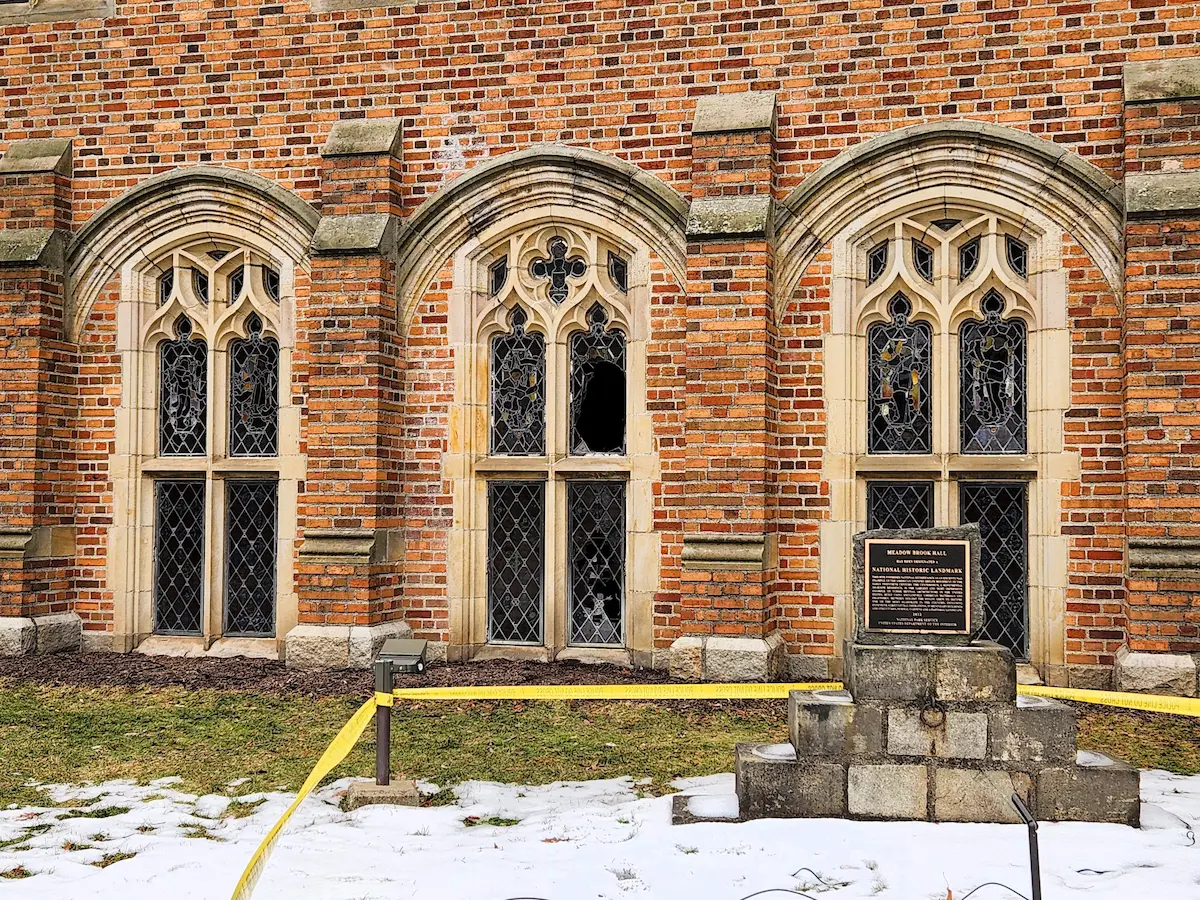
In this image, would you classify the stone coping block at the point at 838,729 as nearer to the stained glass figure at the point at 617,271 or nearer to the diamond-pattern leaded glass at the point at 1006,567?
the diamond-pattern leaded glass at the point at 1006,567

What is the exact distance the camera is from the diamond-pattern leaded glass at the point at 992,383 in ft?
28.1

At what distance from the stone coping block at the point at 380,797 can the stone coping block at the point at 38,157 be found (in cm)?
690

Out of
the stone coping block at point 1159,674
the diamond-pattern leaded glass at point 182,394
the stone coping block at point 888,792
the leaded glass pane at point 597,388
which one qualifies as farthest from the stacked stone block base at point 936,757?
the diamond-pattern leaded glass at point 182,394

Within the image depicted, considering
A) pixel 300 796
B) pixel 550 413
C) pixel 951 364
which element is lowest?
pixel 300 796

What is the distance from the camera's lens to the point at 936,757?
16.9 feet

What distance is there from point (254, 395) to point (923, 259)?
5761 millimetres

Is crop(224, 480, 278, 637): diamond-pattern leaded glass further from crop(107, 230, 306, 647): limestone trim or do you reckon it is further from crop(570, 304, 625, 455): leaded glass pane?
crop(570, 304, 625, 455): leaded glass pane

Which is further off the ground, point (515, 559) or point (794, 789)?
point (515, 559)

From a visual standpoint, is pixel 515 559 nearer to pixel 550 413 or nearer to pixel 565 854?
pixel 550 413

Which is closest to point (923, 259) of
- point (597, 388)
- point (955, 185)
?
point (955, 185)

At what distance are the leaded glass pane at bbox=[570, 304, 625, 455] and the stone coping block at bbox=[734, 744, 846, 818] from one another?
172 inches

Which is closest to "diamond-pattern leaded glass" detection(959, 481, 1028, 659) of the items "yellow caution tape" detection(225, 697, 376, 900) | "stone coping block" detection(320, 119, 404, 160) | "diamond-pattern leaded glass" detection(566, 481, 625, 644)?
"diamond-pattern leaded glass" detection(566, 481, 625, 644)

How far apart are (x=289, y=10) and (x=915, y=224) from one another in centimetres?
555

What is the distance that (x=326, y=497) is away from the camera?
9.12 metres
